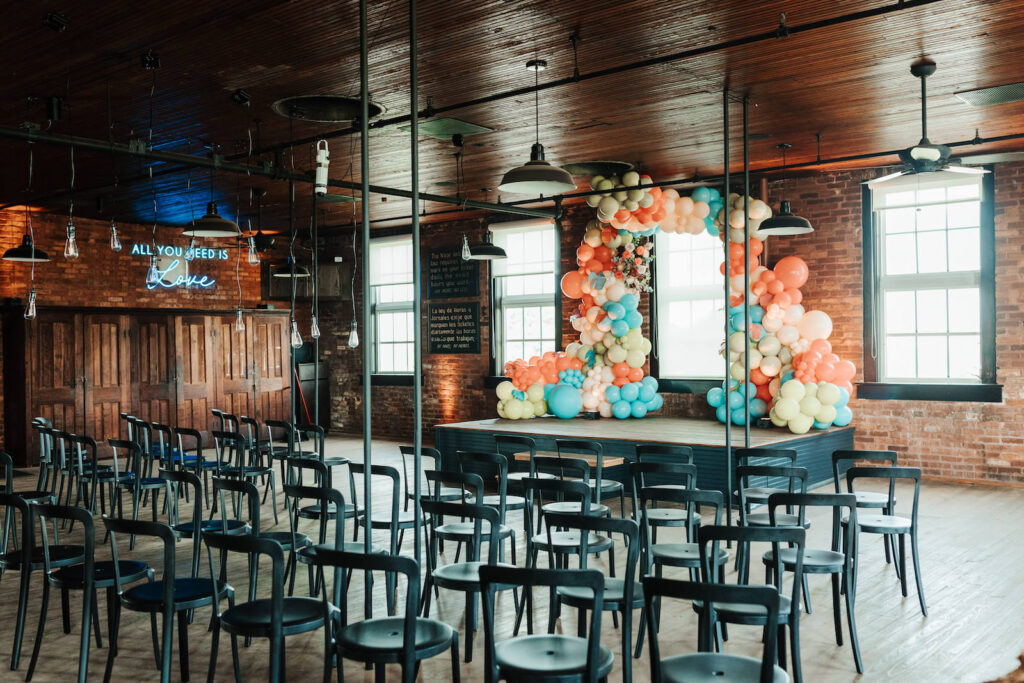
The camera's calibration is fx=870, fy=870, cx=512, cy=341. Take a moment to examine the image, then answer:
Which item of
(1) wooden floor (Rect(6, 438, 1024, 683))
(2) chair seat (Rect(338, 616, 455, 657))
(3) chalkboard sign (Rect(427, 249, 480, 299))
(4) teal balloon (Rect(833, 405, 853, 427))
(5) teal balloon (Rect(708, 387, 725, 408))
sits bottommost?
(1) wooden floor (Rect(6, 438, 1024, 683))

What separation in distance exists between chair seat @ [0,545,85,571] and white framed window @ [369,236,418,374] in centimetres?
940

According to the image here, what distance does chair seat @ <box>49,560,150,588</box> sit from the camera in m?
4.02

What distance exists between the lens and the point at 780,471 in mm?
5090

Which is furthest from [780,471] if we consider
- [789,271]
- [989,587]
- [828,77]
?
[789,271]

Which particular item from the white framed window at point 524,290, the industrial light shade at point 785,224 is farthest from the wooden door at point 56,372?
the industrial light shade at point 785,224

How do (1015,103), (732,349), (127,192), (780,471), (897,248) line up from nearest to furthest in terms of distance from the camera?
1. (780,471)
2. (1015,103)
3. (732,349)
4. (897,248)
5. (127,192)

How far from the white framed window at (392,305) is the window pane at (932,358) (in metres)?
7.55

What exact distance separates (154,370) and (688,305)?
7.44m

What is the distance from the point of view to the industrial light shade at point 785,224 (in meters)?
7.84

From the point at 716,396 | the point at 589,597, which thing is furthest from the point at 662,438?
the point at 589,597

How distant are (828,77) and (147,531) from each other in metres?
5.50

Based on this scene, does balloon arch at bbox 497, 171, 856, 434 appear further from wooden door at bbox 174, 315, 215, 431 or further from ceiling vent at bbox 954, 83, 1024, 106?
wooden door at bbox 174, 315, 215, 431

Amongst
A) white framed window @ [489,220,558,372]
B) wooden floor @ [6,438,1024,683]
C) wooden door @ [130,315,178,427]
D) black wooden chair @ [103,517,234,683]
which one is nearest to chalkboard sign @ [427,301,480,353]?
white framed window @ [489,220,558,372]

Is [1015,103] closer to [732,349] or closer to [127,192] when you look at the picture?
[732,349]
